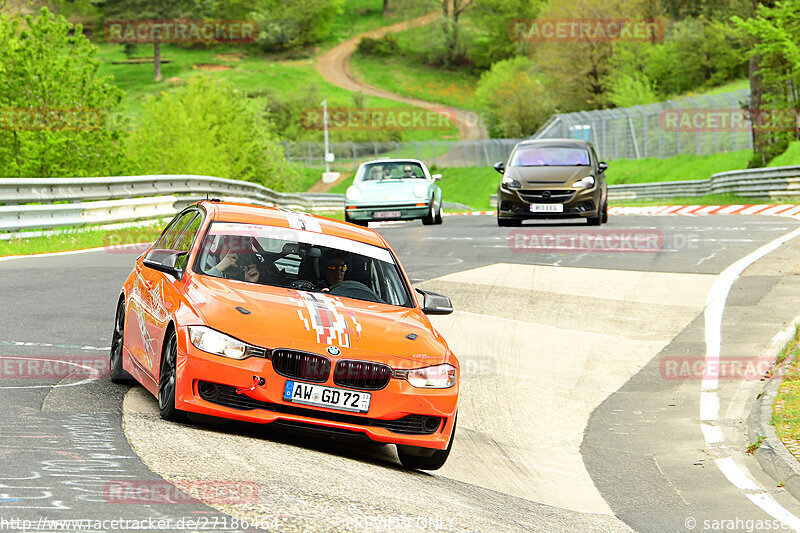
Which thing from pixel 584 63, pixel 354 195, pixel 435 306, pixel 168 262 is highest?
pixel 168 262

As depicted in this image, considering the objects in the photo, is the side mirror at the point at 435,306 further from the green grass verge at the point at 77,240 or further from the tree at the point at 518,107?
the tree at the point at 518,107

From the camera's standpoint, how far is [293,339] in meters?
6.80

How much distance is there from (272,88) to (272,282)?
119 metres

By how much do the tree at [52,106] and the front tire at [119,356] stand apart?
28004mm

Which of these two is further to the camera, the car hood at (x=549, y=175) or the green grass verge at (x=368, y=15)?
the green grass verge at (x=368, y=15)

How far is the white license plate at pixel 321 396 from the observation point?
6.79 metres

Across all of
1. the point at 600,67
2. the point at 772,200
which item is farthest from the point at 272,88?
the point at 772,200

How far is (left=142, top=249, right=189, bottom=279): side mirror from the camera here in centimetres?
761

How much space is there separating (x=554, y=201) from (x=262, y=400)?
16784mm

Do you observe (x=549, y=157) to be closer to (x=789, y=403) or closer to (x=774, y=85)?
(x=789, y=403)

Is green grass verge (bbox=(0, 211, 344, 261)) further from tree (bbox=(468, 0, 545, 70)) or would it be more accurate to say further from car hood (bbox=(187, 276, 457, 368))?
tree (bbox=(468, 0, 545, 70))

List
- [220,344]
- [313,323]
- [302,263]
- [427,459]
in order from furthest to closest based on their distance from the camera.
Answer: [302,263] → [427,459] → [313,323] → [220,344]

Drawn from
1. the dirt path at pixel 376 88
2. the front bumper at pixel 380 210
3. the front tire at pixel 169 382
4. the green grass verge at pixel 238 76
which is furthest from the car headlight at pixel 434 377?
the dirt path at pixel 376 88

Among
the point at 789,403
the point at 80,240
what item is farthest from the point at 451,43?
the point at 789,403
